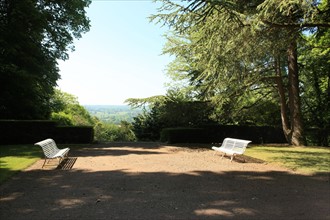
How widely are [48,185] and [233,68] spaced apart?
9.23m

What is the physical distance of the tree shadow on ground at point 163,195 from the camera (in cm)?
550

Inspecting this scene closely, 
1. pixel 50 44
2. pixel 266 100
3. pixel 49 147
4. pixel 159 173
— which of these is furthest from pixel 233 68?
pixel 50 44

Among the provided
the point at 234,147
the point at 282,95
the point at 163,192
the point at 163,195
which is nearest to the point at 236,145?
the point at 234,147

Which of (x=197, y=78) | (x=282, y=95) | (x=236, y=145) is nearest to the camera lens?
(x=236, y=145)

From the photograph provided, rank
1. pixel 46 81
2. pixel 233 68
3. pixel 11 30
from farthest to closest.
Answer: pixel 46 81 → pixel 11 30 → pixel 233 68

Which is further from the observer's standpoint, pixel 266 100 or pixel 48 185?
pixel 266 100

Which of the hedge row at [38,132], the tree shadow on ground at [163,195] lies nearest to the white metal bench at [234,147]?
the tree shadow on ground at [163,195]

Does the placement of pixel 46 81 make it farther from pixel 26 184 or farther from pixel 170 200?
pixel 170 200

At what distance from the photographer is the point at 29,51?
21.8 m

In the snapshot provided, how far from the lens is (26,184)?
784 cm

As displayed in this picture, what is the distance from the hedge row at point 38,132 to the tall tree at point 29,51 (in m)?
3.15

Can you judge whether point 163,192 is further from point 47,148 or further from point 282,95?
point 282,95

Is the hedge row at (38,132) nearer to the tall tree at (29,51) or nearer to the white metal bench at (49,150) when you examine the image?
the tall tree at (29,51)

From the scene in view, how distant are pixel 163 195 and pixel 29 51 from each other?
60.1 ft
